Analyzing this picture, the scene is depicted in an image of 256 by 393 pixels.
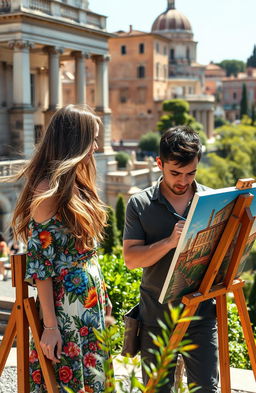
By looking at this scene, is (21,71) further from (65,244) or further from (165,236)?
(65,244)

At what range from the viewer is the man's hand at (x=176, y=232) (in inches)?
127

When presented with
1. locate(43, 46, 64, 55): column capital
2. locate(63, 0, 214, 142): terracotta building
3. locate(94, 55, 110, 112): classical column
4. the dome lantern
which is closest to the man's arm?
locate(43, 46, 64, 55): column capital

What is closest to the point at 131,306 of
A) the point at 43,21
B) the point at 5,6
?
the point at 5,6

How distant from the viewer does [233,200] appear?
11.0 feet

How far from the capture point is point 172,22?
81188mm

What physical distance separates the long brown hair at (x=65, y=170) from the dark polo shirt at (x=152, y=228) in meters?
0.30

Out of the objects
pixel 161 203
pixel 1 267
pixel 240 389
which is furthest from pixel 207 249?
pixel 1 267

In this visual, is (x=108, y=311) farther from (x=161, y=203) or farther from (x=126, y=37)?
(x=126, y=37)

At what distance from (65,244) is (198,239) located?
79 cm

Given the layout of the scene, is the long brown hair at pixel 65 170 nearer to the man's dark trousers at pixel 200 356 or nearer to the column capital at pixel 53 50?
the man's dark trousers at pixel 200 356

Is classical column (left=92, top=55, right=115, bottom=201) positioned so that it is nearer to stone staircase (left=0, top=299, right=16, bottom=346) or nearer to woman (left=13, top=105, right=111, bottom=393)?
stone staircase (left=0, top=299, right=16, bottom=346)

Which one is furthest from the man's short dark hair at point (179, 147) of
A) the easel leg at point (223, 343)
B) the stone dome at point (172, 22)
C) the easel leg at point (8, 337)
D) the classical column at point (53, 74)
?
the stone dome at point (172, 22)

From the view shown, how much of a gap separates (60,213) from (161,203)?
0.70 meters

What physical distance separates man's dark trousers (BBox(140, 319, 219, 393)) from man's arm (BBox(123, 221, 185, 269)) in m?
0.51
